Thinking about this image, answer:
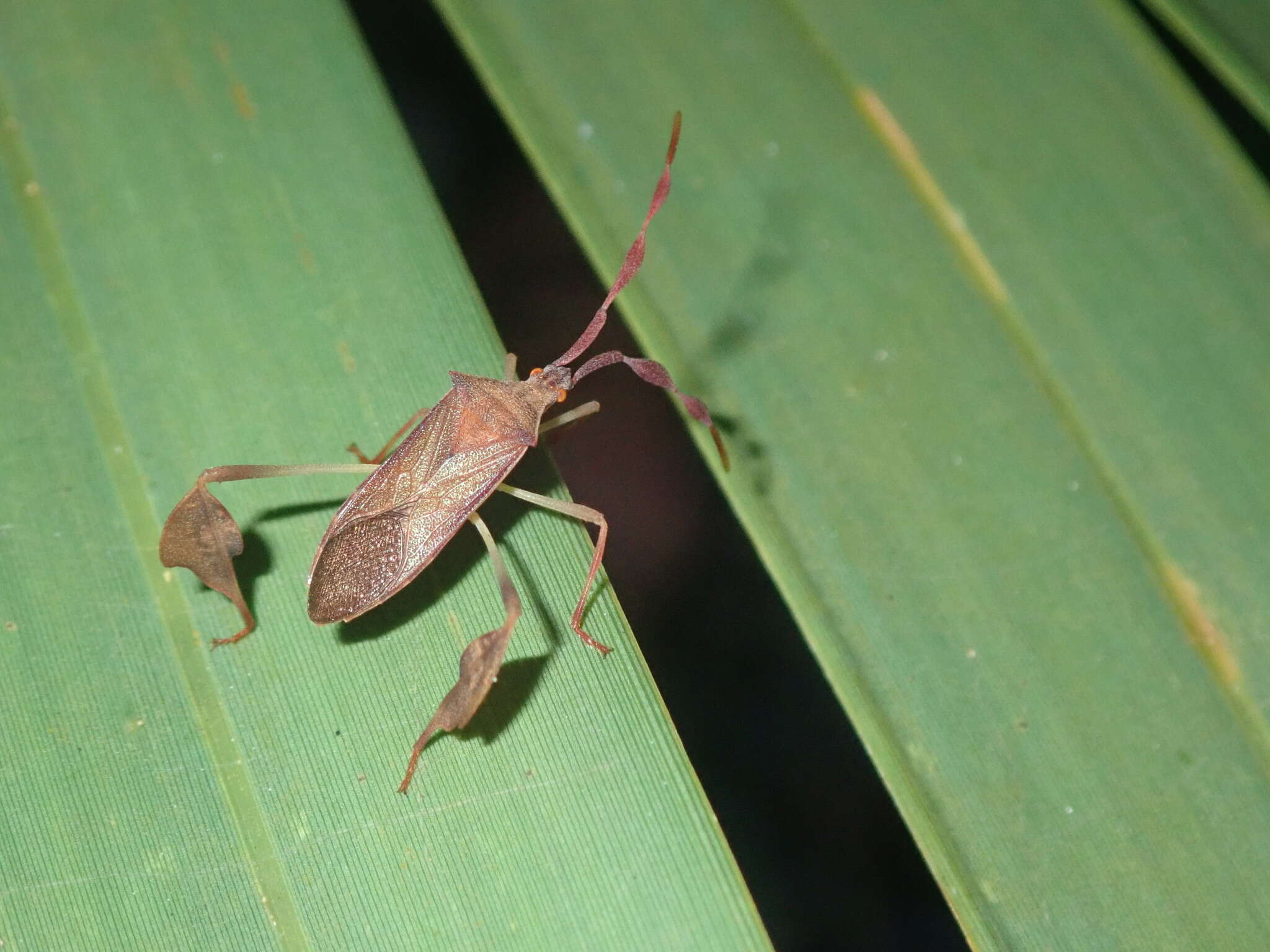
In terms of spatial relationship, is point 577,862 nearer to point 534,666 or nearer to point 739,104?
point 534,666

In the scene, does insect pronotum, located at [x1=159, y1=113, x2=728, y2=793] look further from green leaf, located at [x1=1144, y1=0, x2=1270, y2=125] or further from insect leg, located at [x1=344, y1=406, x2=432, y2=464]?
green leaf, located at [x1=1144, y1=0, x2=1270, y2=125]

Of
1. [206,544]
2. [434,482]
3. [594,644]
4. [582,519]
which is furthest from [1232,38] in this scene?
[206,544]

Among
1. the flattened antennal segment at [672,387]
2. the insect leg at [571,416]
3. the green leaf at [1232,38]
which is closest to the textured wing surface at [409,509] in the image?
the insect leg at [571,416]

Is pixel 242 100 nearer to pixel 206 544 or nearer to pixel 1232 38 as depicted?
pixel 206 544

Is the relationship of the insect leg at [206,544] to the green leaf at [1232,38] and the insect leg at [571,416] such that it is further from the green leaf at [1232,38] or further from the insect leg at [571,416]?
the green leaf at [1232,38]

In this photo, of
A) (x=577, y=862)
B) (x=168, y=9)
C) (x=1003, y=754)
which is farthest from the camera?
(x=168, y=9)

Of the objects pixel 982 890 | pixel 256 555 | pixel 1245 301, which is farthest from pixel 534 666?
pixel 1245 301

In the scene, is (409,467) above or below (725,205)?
below
